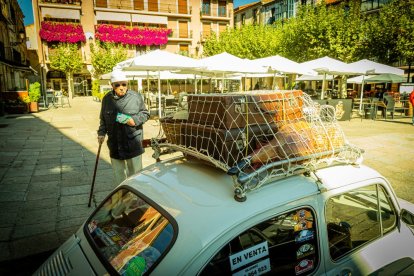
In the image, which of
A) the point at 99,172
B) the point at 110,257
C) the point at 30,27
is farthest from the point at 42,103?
the point at 30,27

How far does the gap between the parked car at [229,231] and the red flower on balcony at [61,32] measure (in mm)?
36873

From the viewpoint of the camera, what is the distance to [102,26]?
34.3 meters

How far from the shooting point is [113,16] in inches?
1384

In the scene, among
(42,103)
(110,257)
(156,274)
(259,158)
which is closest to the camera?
(156,274)

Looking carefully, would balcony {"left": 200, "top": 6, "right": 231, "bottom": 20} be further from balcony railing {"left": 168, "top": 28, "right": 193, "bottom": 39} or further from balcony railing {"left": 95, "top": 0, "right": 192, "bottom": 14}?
balcony railing {"left": 168, "top": 28, "right": 193, "bottom": 39}

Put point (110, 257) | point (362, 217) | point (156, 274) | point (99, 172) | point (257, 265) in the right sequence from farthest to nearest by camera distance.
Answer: point (99, 172)
point (362, 217)
point (110, 257)
point (257, 265)
point (156, 274)

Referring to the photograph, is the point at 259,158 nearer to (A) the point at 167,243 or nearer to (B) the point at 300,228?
(B) the point at 300,228

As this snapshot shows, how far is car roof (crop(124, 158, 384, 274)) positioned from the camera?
137 cm

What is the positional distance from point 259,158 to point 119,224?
1.08 metres

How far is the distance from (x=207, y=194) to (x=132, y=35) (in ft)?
127

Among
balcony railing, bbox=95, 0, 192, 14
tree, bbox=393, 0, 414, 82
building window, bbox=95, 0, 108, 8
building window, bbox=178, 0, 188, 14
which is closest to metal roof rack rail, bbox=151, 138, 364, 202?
tree, bbox=393, 0, 414, 82

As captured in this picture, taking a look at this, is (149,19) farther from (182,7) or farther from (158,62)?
(158,62)

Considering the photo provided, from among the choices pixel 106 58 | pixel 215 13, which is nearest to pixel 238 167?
pixel 106 58

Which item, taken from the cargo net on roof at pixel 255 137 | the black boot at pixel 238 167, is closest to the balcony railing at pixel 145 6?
Answer: the cargo net on roof at pixel 255 137
